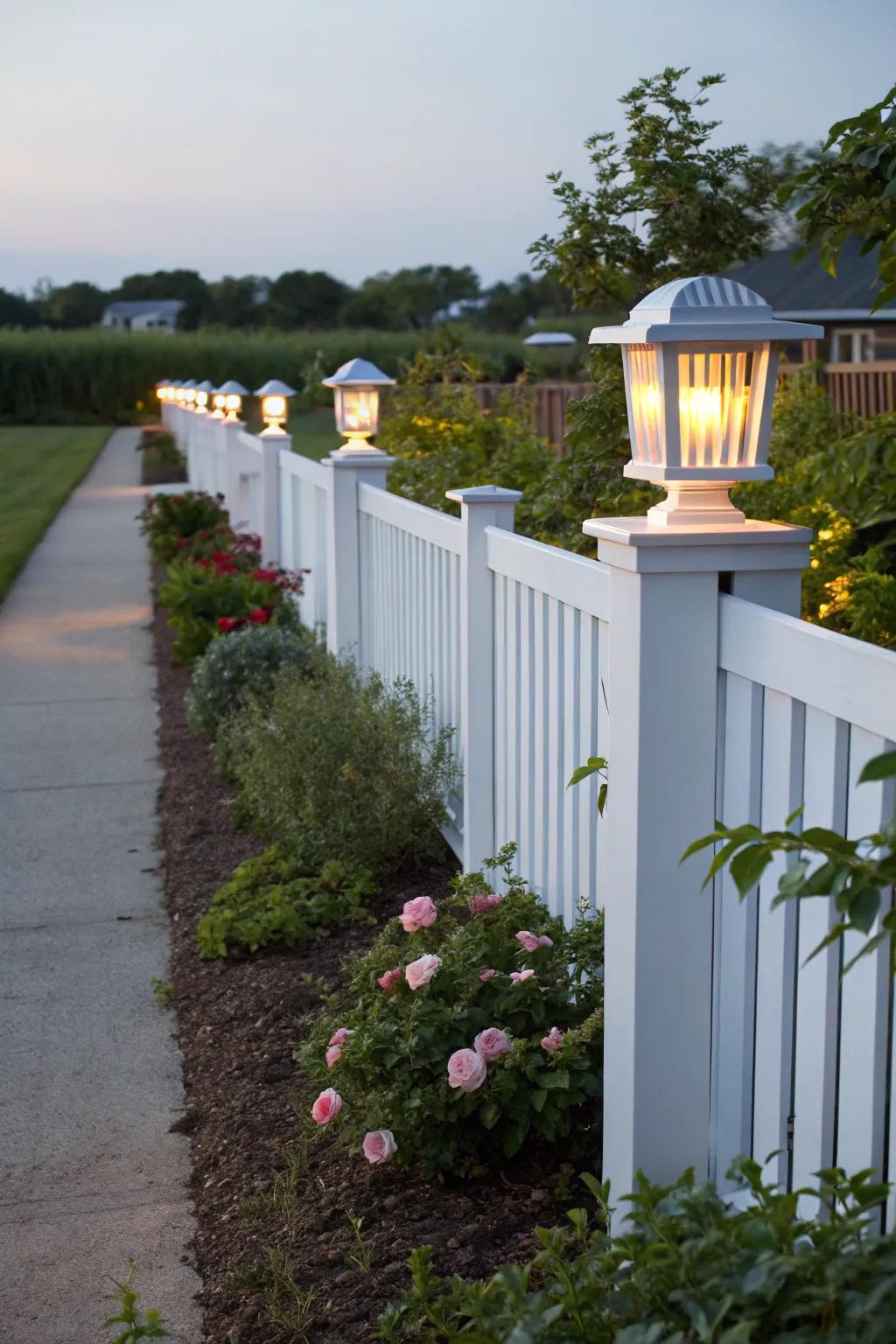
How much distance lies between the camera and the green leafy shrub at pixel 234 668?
7371 mm

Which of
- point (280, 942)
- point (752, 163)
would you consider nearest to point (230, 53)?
point (752, 163)

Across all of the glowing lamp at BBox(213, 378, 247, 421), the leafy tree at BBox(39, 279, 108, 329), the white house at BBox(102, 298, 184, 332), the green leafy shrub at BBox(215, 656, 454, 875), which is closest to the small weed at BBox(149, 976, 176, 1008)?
the green leafy shrub at BBox(215, 656, 454, 875)

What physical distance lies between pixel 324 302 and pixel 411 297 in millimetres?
8845

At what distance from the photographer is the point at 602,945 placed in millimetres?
3230

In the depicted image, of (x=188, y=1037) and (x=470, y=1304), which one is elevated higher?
(x=470, y=1304)

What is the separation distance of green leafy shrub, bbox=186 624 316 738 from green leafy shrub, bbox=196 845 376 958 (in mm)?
2301

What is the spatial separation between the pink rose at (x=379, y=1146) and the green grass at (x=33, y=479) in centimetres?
1043

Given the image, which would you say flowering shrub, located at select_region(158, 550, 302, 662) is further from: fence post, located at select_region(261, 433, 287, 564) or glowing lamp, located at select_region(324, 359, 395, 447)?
glowing lamp, located at select_region(324, 359, 395, 447)

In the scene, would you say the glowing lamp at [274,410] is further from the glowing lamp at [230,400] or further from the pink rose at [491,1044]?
the pink rose at [491,1044]

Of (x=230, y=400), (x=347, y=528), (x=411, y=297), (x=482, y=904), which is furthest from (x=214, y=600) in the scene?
(x=411, y=297)

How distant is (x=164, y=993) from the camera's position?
4422 mm

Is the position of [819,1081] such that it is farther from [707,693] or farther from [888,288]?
[888,288]

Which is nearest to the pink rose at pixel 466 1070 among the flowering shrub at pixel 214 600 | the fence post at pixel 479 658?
the fence post at pixel 479 658

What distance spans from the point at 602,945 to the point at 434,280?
8422 centimetres
